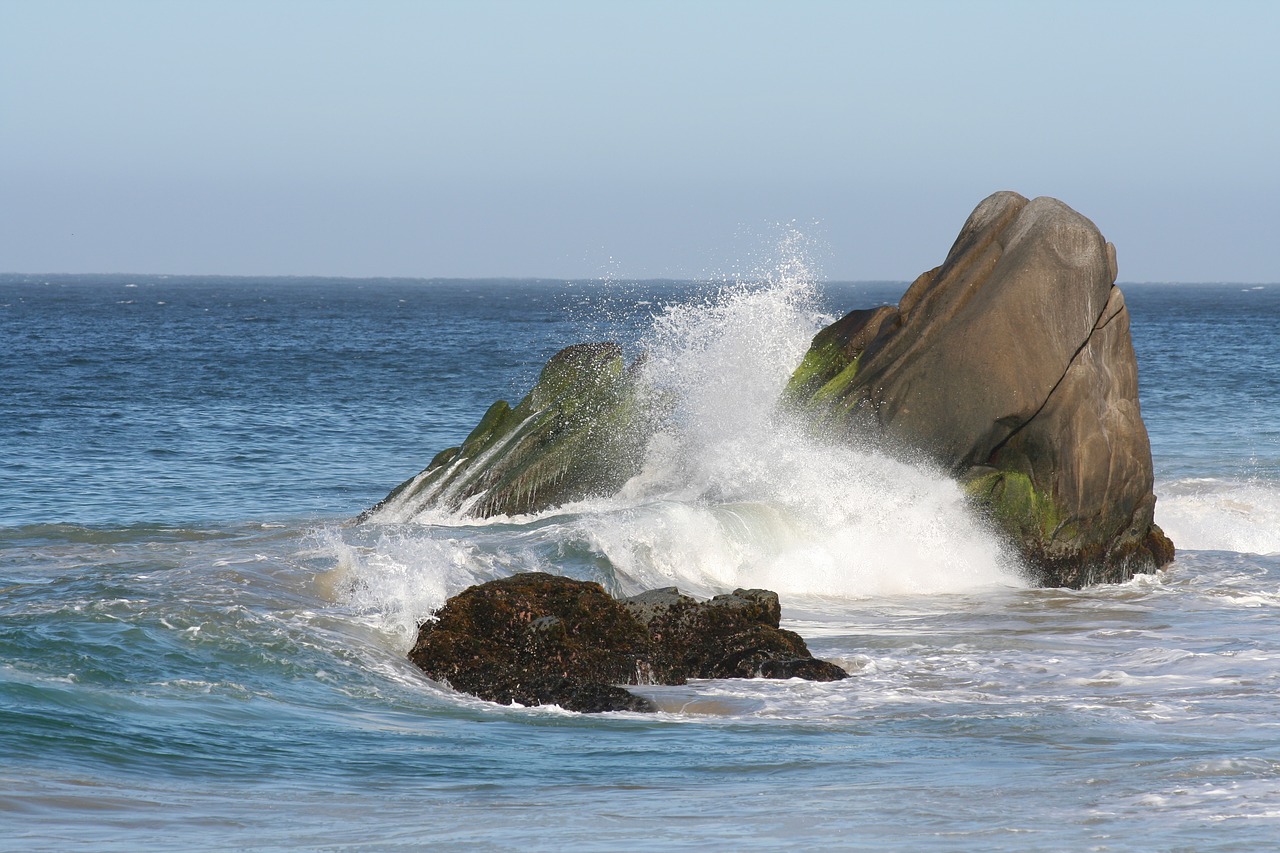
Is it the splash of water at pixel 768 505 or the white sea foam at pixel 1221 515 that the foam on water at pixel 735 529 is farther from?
the white sea foam at pixel 1221 515

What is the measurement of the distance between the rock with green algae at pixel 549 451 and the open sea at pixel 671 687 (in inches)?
14.2

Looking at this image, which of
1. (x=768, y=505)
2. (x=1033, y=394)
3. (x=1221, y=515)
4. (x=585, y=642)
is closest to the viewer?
(x=585, y=642)

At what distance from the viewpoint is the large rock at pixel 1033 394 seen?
40.3 ft

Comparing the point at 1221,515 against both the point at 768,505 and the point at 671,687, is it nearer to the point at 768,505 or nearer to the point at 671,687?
the point at 768,505

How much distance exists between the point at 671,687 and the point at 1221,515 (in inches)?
384

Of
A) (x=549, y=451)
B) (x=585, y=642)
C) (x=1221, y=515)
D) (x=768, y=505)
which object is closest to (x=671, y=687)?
(x=585, y=642)

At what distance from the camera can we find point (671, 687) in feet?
26.2

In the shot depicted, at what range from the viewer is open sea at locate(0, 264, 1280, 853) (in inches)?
212

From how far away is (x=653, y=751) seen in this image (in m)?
6.55

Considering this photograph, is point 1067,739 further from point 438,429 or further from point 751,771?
point 438,429

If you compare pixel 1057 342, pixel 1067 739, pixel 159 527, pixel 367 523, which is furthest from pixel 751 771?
pixel 159 527

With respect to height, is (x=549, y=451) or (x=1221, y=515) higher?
(x=549, y=451)

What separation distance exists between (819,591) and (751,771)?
18.8 ft

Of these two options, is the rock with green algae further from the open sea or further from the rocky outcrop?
the rocky outcrop
